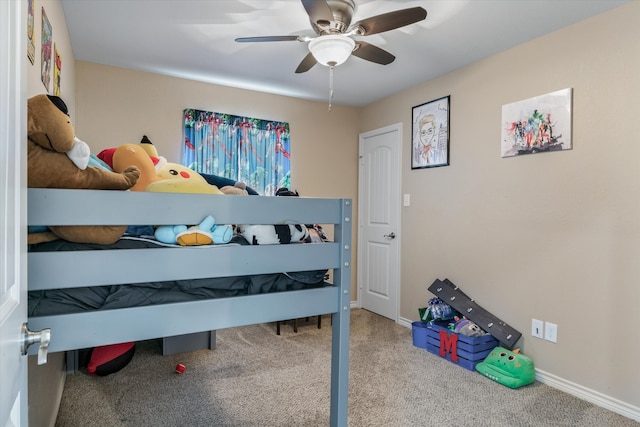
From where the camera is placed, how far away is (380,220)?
411cm

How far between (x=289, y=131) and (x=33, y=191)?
318cm

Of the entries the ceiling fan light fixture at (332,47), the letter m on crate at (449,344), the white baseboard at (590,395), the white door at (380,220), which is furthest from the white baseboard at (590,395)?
the ceiling fan light fixture at (332,47)

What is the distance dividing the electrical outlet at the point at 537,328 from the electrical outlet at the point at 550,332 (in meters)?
0.03

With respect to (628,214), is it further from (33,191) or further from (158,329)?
(33,191)

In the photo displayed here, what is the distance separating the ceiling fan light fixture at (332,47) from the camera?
2.08m

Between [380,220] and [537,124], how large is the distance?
6.14ft

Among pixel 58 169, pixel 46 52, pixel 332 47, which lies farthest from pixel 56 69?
pixel 332 47

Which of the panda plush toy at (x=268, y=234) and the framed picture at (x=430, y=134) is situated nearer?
the panda plush toy at (x=268, y=234)

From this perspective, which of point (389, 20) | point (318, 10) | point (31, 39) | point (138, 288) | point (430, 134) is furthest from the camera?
point (430, 134)

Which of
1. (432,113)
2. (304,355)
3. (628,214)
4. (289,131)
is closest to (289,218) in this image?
(304,355)

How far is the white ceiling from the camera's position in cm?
222

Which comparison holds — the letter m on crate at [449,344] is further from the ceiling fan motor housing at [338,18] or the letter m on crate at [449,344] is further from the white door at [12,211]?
the white door at [12,211]

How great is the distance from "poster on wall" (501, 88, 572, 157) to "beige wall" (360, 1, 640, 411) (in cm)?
5

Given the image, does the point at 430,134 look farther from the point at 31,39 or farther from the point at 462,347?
the point at 31,39
